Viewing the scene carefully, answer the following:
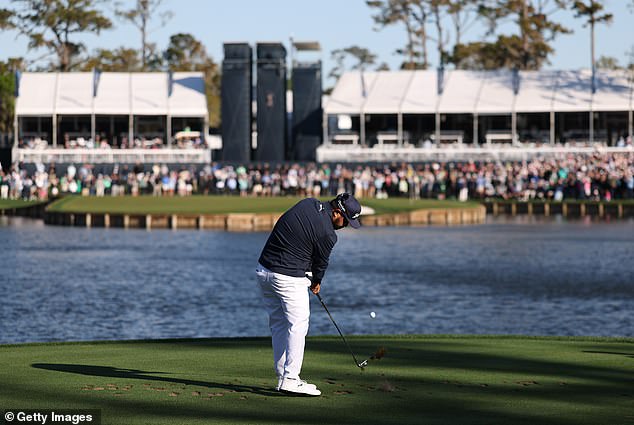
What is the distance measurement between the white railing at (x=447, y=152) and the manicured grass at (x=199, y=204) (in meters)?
12.3

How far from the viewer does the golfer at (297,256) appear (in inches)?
469

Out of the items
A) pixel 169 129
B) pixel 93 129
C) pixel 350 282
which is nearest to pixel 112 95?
pixel 93 129

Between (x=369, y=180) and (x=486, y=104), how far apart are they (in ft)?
49.4

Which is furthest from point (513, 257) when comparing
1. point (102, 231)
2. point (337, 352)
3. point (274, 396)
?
point (274, 396)

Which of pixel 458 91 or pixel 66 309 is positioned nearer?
pixel 66 309

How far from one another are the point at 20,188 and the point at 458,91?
90.3 ft

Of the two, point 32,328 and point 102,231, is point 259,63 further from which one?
point 32,328

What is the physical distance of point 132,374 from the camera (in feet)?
43.9

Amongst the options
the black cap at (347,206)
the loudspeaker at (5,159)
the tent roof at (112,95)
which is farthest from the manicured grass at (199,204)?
the black cap at (347,206)

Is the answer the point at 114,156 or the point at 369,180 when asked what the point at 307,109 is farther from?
the point at 369,180

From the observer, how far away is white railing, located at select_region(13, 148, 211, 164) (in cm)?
7388

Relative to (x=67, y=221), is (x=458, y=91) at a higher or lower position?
higher

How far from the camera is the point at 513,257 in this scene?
4309cm

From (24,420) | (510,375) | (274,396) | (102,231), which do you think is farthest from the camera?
(102,231)
